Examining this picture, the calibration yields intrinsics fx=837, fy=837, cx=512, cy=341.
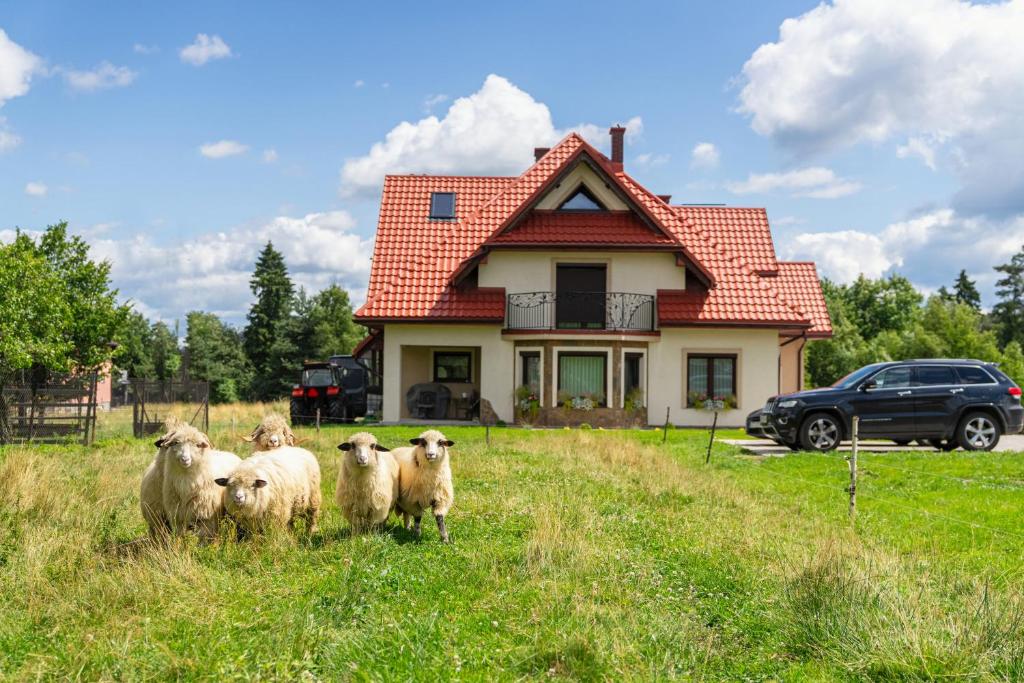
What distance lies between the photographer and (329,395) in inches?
1174

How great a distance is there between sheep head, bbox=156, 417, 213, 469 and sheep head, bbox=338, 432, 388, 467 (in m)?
1.39

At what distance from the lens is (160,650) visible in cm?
530

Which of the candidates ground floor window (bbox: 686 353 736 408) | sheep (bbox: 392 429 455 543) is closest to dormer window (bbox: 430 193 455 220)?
ground floor window (bbox: 686 353 736 408)

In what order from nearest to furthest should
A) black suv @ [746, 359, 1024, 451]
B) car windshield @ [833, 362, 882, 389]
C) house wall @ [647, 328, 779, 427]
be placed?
1. black suv @ [746, 359, 1024, 451]
2. car windshield @ [833, 362, 882, 389]
3. house wall @ [647, 328, 779, 427]

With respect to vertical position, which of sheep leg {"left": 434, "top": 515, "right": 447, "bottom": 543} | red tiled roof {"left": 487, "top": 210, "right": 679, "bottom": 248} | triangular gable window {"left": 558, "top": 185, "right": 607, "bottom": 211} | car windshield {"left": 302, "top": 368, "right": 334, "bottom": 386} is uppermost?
triangular gable window {"left": 558, "top": 185, "right": 607, "bottom": 211}

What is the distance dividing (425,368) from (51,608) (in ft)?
78.6

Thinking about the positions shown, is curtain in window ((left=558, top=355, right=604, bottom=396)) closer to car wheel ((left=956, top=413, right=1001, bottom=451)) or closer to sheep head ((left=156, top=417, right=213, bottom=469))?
car wheel ((left=956, top=413, right=1001, bottom=451))

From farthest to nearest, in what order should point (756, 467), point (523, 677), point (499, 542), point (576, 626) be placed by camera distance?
point (756, 467)
point (499, 542)
point (576, 626)
point (523, 677)

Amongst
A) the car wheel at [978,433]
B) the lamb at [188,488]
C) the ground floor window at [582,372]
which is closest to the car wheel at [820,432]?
the car wheel at [978,433]

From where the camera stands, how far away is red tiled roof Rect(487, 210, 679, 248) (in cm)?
2772

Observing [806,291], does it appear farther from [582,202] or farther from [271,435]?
[271,435]

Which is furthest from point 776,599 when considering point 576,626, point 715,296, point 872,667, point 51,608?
point 715,296

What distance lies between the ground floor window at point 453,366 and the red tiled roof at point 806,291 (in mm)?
12446

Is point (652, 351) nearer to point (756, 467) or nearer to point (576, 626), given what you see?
point (756, 467)
